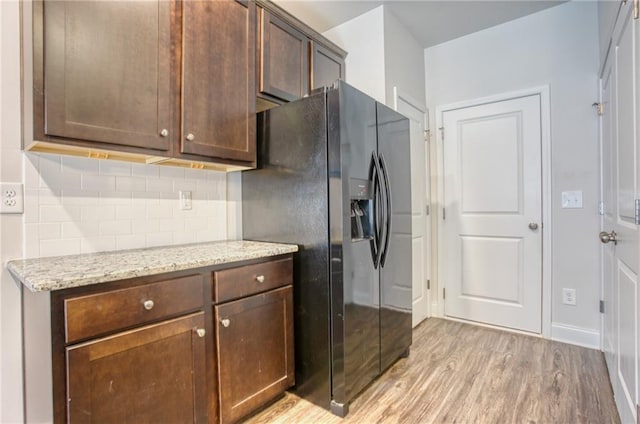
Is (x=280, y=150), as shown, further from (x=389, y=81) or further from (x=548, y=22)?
(x=548, y=22)

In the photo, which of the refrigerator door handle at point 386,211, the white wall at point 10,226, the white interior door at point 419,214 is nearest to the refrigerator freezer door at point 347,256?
the refrigerator door handle at point 386,211

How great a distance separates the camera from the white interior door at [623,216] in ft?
4.56

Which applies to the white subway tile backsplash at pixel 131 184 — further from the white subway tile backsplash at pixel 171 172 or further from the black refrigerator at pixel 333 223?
the black refrigerator at pixel 333 223

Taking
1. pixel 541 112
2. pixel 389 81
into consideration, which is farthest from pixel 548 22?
pixel 389 81

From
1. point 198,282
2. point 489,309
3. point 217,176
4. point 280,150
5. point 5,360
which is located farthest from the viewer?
point 489,309

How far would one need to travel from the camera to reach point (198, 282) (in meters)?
1.43

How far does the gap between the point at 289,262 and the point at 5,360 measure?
4.09ft

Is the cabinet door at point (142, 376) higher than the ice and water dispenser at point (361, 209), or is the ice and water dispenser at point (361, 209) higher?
the ice and water dispenser at point (361, 209)

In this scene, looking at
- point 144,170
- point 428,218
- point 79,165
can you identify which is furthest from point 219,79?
point 428,218

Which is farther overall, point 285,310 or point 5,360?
point 285,310

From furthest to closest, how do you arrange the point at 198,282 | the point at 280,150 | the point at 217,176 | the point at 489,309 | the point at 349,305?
the point at 489,309 → the point at 217,176 → the point at 280,150 → the point at 349,305 → the point at 198,282

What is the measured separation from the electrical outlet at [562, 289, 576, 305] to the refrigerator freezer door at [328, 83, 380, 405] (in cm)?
182

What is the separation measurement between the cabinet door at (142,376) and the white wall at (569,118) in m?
2.78

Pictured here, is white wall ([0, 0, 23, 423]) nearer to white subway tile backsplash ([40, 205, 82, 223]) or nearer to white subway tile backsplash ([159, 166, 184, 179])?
white subway tile backsplash ([40, 205, 82, 223])
